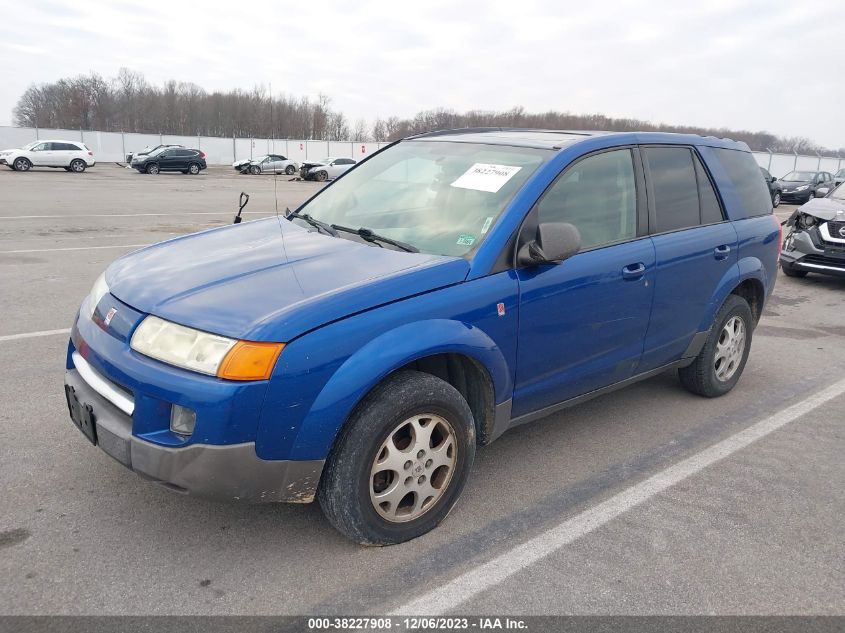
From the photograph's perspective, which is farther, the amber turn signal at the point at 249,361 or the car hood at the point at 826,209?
the car hood at the point at 826,209

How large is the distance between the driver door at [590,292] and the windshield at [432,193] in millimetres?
246

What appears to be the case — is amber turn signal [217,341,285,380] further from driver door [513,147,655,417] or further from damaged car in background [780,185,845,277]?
damaged car in background [780,185,845,277]

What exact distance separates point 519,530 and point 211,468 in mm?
1436

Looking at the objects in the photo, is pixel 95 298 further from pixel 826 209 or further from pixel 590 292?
pixel 826 209

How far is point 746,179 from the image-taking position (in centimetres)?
505

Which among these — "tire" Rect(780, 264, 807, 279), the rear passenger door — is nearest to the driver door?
the rear passenger door

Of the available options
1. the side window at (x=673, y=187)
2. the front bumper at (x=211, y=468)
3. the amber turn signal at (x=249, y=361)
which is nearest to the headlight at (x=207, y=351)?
the amber turn signal at (x=249, y=361)

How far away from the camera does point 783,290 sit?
944cm

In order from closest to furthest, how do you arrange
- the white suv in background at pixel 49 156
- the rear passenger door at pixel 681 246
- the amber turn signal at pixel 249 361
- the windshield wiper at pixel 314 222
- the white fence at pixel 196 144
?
1. the amber turn signal at pixel 249 361
2. the windshield wiper at pixel 314 222
3. the rear passenger door at pixel 681 246
4. the white suv in background at pixel 49 156
5. the white fence at pixel 196 144

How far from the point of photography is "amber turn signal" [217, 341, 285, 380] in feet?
8.19

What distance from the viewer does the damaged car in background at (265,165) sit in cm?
4400

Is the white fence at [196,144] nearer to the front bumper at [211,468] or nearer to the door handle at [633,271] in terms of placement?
the door handle at [633,271]

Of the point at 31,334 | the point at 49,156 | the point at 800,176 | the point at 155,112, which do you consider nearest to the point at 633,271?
the point at 31,334

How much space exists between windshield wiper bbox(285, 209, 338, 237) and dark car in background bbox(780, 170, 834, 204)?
29230 mm
